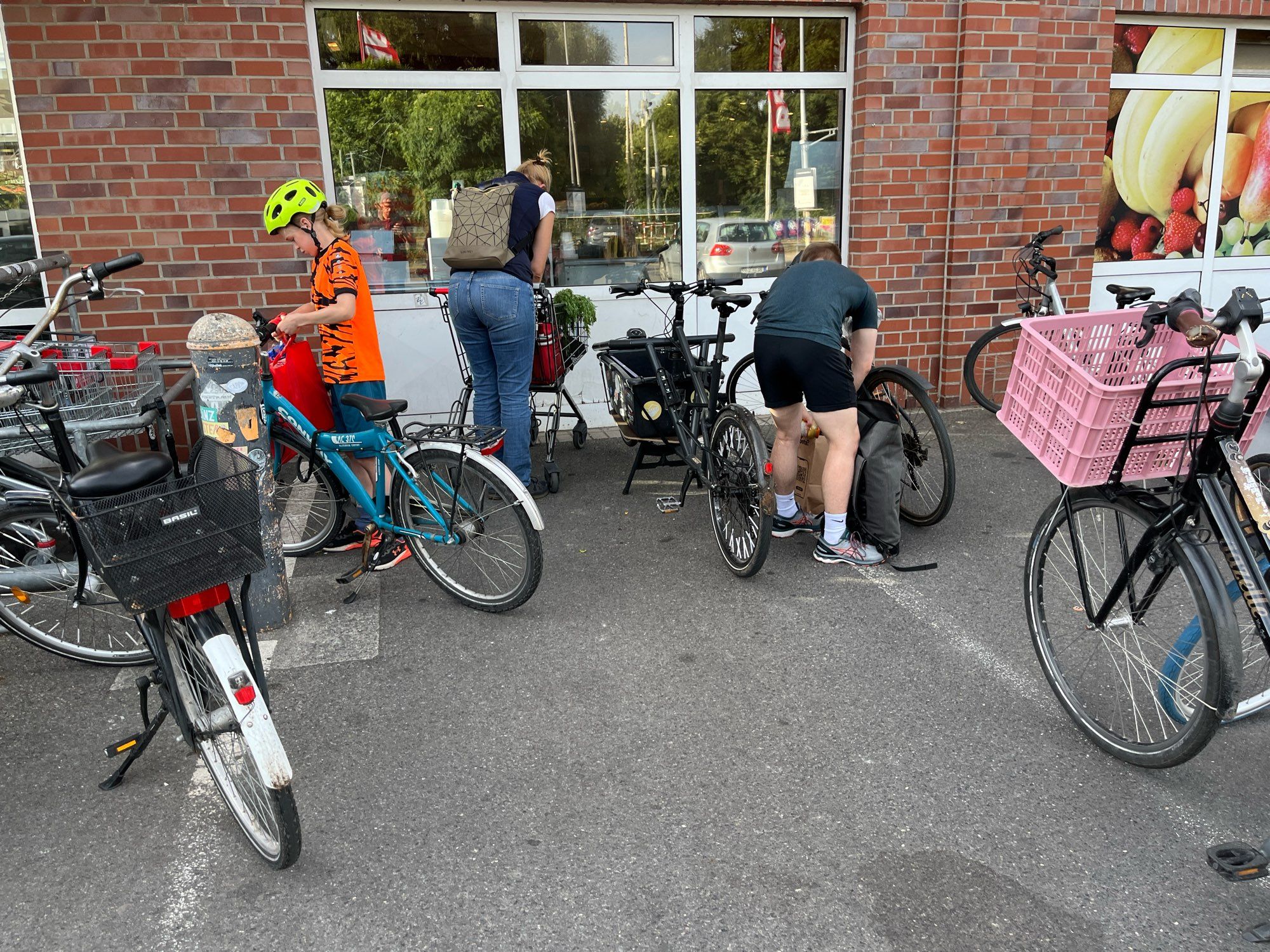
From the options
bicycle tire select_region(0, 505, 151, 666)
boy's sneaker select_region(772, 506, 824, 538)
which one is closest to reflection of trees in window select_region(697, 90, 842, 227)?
boy's sneaker select_region(772, 506, 824, 538)

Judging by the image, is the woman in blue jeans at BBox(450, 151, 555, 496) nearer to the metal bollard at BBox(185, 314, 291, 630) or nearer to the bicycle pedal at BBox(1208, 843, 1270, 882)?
the metal bollard at BBox(185, 314, 291, 630)

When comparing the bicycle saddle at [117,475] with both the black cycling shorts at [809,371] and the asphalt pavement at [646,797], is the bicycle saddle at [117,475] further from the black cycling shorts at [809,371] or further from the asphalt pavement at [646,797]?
the black cycling shorts at [809,371]

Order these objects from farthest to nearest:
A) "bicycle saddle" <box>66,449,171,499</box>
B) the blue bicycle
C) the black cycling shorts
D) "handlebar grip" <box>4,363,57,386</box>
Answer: the black cycling shorts < the blue bicycle < "handlebar grip" <box>4,363,57,386</box> < "bicycle saddle" <box>66,449,171,499</box>

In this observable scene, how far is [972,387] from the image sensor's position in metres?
7.24

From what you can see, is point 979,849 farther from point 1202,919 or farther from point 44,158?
point 44,158

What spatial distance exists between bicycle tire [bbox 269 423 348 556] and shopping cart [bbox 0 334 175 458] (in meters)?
Answer: 0.55

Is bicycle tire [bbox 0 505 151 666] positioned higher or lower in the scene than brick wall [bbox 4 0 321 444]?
lower

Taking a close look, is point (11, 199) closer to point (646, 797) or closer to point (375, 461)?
point (375, 461)

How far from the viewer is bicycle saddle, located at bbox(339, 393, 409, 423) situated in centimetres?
387

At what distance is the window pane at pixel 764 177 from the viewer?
284 inches

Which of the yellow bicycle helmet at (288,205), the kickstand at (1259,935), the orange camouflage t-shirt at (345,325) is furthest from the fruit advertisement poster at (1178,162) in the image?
the kickstand at (1259,935)

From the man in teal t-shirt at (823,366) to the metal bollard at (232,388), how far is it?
2.12 meters

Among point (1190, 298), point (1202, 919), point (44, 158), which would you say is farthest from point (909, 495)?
point (44, 158)

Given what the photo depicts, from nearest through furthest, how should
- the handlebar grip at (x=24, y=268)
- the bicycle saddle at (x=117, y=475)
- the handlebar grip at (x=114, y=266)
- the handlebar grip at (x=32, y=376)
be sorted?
the bicycle saddle at (x=117, y=475)
the handlebar grip at (x=32, y=376)
the handlebar grip at (x=114, y=266)
the handlebar grip at (x=24, y=268)
